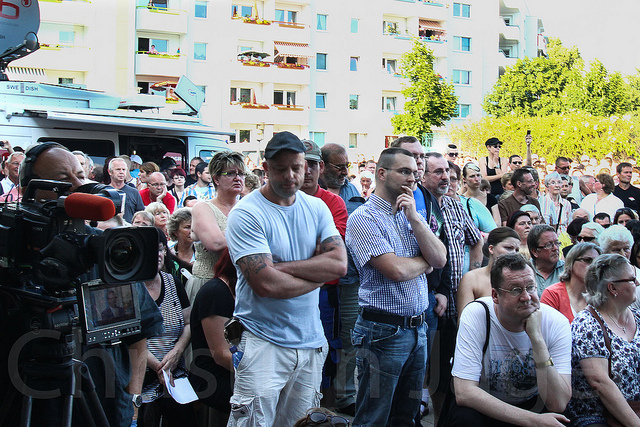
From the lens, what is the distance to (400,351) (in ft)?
14.2

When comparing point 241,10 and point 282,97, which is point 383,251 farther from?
point 241,10

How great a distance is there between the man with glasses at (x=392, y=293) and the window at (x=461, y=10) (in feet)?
162

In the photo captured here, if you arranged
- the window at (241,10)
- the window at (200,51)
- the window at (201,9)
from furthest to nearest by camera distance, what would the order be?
1. the window at (241,10)
2. the window at (201,9)
3. the window at (200,51)

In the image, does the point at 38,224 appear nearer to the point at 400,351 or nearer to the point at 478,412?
the point at 400,351

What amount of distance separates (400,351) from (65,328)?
2.18 metres

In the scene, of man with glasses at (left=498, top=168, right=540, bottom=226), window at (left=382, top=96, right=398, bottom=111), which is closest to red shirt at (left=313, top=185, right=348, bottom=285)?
man with glasses at (left=498, top=168, right=540, bottom=226)

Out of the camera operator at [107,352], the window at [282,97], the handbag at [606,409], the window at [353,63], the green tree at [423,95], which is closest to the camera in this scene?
the camera operator at [107,352]

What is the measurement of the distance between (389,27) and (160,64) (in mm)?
A: 17592

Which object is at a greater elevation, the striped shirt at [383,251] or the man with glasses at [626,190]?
the man with glasses at [626,190]

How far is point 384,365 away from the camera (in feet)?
14.2

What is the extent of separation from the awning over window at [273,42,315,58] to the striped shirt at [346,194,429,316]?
124ft

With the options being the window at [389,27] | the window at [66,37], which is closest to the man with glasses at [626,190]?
the window at [66,37]

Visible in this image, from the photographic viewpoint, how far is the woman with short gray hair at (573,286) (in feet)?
16.5

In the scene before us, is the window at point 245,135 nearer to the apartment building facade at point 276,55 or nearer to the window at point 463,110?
the apartment building facade at point 276,55
